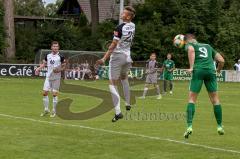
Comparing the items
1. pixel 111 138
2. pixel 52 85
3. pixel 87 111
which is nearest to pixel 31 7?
pixel 87 111


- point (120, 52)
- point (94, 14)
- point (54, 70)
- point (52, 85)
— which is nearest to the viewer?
point (120, 52)

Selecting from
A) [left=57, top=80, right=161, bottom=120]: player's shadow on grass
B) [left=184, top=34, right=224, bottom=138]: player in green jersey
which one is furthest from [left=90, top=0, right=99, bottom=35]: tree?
[left=184, top=34, right=224, bottom=138]: player in green jersey

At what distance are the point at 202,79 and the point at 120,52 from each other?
222cm

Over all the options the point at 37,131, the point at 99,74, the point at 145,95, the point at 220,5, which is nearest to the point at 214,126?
the point at 37,131

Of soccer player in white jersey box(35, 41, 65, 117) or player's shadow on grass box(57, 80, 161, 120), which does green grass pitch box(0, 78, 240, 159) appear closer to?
player's shadow on grass box(57, 80, 161, 120)

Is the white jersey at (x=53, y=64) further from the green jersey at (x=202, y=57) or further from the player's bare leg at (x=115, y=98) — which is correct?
the green jersey at (x=202, y=57)

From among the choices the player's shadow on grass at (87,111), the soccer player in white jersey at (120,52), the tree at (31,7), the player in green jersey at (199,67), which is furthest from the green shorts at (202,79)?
the tree at (31,7)

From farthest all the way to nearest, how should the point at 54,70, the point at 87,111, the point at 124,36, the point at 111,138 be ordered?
the point at 87,111, the point at 54,70, the point at 124,36, the point at 111,138

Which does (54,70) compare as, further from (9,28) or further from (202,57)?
(9,28)

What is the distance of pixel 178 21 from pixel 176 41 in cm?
4579

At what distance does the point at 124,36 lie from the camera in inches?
525

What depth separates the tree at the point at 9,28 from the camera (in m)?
53.0

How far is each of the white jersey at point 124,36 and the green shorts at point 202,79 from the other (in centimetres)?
191

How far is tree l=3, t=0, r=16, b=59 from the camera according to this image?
5297 centimetres
